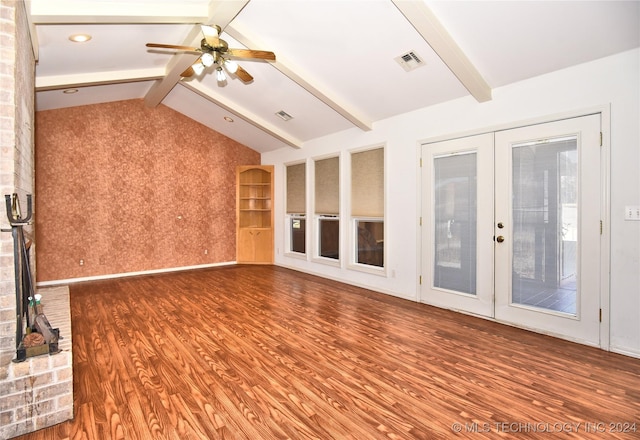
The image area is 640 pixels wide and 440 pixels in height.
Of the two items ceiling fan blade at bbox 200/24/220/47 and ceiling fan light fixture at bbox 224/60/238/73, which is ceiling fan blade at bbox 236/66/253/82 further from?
ceiling fan blade at bbox 200/24/220/47

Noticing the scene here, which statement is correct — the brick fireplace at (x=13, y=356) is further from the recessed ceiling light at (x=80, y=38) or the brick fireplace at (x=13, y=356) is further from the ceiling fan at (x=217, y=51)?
the recessed ceiling light at (x=80, y=38)

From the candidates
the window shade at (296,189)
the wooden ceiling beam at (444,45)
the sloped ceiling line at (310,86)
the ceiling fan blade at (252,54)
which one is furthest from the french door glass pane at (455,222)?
the window shade at (296,189)

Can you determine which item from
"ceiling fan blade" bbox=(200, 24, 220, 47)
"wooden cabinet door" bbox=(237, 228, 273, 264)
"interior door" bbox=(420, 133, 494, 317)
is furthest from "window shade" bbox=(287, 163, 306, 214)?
"ceiling fan blade" bbox=(200, 24, 220, 47)

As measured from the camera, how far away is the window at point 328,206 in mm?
6090

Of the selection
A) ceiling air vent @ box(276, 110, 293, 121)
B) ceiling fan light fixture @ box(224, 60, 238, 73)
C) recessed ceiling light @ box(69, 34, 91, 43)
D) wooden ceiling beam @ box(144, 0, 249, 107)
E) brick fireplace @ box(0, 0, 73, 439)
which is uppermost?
wooden ceiling beam @ box(144, 0, 249, 107)

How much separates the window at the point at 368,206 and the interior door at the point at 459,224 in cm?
86

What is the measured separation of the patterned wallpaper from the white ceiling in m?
0.76

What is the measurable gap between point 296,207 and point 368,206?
2073mm

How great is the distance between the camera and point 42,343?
2.05 meters

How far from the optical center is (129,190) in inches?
253

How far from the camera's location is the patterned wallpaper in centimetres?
574

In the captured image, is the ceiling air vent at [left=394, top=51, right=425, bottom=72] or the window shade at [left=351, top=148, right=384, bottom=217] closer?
the ceiling air vent at [left=394, top=51, right=425, bottom=72]

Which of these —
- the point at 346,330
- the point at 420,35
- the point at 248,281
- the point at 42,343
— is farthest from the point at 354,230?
the point at 42,343

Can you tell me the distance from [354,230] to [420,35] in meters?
3.16
